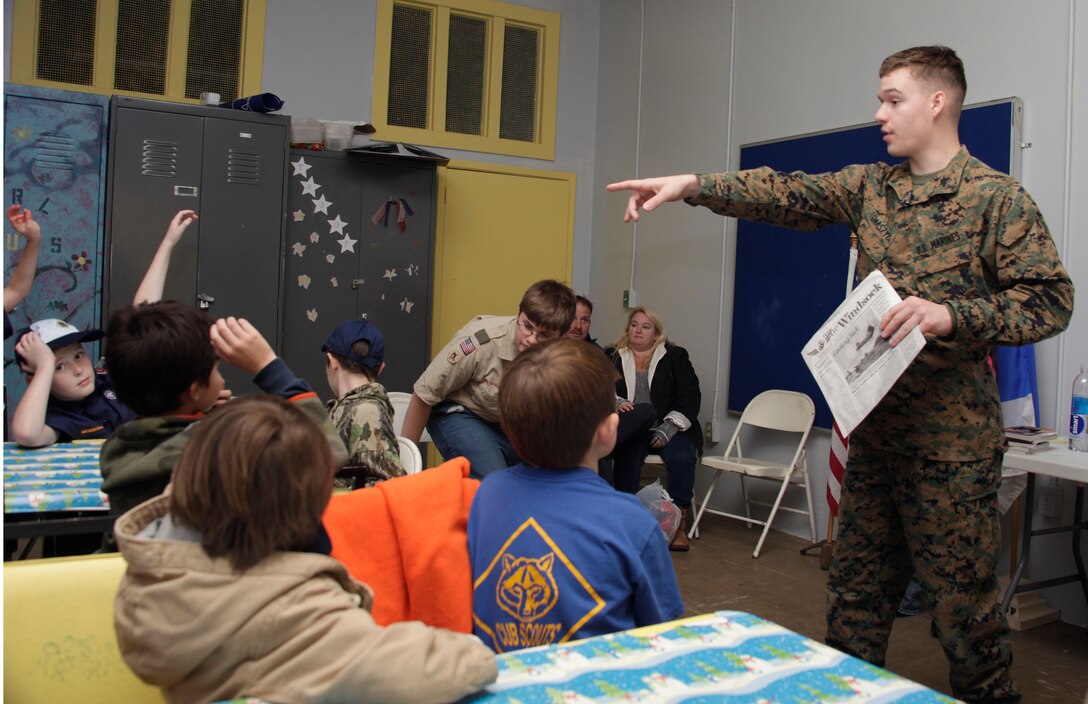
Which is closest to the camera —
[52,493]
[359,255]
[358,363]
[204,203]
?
[52,493]

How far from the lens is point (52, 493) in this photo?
1.93 metres

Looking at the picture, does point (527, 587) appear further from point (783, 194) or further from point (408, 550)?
point (783, 194)

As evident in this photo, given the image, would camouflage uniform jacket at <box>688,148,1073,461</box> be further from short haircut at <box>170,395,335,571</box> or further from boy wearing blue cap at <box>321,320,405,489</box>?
short haircut at <box>170,395,335,571</box>

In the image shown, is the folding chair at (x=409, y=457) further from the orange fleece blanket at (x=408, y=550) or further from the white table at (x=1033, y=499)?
the white table at (x=1033, y=499)

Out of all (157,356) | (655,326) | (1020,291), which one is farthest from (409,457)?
(655,326)

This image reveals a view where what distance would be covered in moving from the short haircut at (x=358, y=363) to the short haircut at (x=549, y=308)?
61 centimetres

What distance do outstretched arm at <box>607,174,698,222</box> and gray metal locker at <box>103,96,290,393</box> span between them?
3617 millimetres

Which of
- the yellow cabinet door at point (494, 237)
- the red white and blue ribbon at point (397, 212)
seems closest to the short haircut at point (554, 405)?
the red white and blue ribbon at point (397, 212)

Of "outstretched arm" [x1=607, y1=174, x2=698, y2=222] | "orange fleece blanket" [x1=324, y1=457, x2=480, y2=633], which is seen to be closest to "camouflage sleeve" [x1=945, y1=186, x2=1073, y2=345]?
"outstretched arm" [x1=607, y1=174, x2=698, y2=222]

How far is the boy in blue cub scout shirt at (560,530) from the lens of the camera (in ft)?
4.29

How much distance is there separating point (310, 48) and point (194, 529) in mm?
Result: 5598

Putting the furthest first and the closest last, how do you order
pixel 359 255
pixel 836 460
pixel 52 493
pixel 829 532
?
1. pixel 359 255
2. pixel 829 532
3. pixel 836 460
4. pixel 52 493

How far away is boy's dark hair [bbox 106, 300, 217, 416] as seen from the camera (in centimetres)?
155

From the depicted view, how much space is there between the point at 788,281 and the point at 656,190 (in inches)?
117
